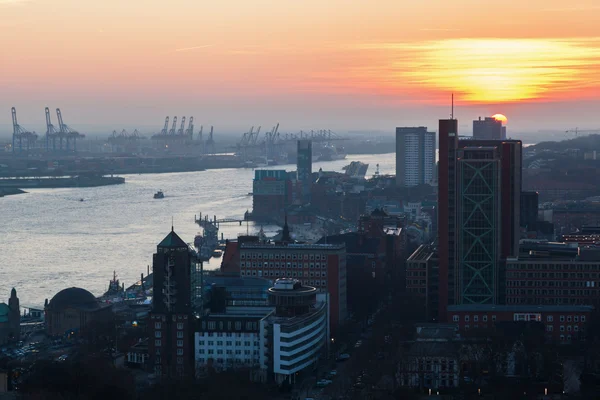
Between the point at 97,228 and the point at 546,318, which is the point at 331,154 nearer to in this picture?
the point at 97,228

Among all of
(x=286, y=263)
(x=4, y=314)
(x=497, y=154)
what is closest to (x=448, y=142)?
(x=497, y=154)

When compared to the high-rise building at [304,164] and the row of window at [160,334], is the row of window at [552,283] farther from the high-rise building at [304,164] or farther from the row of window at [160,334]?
the high-rise building at [304,164]

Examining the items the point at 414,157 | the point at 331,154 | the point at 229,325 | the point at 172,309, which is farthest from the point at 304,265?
the point at 331,154

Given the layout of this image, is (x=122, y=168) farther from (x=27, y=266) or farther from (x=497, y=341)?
(x=497, y=341)

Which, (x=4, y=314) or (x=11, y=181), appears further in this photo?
(x=11, y=181)

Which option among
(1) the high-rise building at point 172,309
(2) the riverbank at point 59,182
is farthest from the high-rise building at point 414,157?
(1) the high-rise building at point 172,309

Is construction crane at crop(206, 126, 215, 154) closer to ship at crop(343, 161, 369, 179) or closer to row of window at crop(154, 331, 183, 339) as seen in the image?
ship at crop(343, 161, 369, 179)
